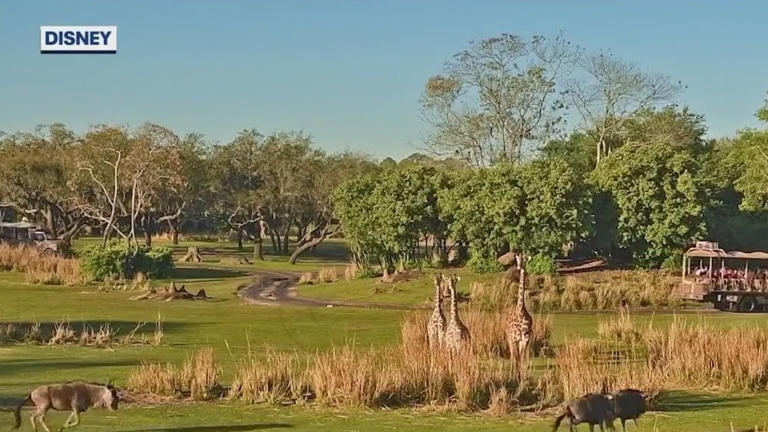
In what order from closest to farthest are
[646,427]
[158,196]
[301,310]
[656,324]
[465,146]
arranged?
[646,427] → [656,324] → [301,310] → [465,146] → [158,196]

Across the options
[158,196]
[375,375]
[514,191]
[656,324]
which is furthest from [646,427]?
[158,196]

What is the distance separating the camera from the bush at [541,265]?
50625mm

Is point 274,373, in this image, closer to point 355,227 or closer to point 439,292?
point 439,292

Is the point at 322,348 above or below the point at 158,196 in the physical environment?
below

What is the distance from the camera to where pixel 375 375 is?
54.2 feet

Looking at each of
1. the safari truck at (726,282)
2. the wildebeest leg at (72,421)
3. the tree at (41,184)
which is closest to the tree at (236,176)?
the tree at (41,184)

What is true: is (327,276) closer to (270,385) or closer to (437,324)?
(437,324)

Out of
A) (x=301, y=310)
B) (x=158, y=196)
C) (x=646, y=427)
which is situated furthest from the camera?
(x=158, y=196)

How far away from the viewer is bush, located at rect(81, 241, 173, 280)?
179 ft

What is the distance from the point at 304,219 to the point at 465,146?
1982 cm

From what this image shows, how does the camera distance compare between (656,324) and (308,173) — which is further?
(308,173)

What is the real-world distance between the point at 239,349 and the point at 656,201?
110 ft

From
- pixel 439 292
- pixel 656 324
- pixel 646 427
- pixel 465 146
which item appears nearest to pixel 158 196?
pixel 465 146

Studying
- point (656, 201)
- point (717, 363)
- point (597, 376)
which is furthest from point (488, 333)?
point (656, 201)
